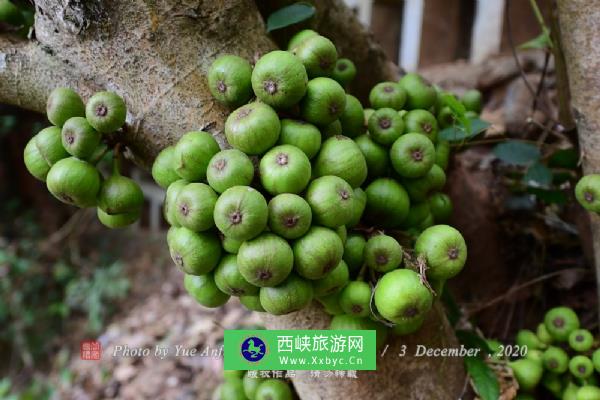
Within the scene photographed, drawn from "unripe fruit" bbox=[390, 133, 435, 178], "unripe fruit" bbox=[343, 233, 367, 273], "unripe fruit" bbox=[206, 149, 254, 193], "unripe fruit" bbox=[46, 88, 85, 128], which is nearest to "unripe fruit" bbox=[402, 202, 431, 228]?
"unripe fruit" bbox=[390, 133, 435, 178]

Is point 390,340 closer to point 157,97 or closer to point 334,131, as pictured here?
point 334,131

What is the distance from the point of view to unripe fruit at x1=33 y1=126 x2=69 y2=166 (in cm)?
145

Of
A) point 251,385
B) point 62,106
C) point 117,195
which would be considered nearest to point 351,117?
point 117,195

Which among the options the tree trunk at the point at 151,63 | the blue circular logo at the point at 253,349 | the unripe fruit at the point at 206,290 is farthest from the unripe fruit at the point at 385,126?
the blue circular logo at the point at 253,349

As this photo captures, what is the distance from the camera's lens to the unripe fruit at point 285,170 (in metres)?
1.28

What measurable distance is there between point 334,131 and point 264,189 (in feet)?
1.02

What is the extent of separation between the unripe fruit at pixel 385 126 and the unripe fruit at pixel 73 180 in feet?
2.84

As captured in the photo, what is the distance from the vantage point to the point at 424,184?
1634mm

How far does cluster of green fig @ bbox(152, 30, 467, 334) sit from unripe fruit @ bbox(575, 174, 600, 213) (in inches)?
19.4

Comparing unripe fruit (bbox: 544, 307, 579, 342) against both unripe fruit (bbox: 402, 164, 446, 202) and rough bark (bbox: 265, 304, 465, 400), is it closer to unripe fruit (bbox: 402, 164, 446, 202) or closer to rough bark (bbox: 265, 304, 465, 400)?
rough bark (bbox: 265, 304, 465, 400)

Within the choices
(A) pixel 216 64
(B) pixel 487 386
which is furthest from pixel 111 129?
(B) pixel 487 386

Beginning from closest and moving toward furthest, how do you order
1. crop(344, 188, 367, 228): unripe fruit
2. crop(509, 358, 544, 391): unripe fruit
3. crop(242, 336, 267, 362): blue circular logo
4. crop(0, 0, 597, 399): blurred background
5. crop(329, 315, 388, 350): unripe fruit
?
crop(344, 188, 367, 228): unripe fruit < crop(329, 315, 388, 350): unripe fruit < crop(242, 336, 267, 362): blue circular logo < crop(509, 358, 544, 391): unripe fruit < crop(0, 0, 597, 399): blurred background

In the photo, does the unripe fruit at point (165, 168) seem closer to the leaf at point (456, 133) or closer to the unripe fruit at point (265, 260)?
the unripe fruit at point (265, 260)

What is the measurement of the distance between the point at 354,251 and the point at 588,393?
1036 millimetres
